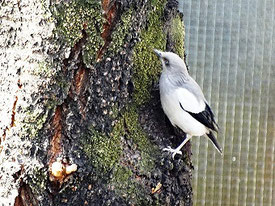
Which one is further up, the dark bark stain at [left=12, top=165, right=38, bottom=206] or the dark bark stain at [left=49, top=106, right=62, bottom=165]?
the dark bark stain at [left=49, top=106, right=62, bottom=165]

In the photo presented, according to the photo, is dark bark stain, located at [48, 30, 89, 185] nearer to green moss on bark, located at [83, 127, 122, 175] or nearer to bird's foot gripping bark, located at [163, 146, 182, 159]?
green moss on bark, located at [83, 127, 122, 175]

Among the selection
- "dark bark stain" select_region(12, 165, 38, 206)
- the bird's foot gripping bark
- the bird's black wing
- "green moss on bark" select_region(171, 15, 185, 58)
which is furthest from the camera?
the bird's black wing

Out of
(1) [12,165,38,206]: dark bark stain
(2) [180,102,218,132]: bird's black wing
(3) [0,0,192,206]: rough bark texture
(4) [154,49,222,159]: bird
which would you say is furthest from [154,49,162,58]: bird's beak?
(1) [12,165,38,206]: dark bark stain

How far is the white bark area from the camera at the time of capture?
0.88m

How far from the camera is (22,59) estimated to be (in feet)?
2.94

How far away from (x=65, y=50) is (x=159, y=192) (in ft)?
0.98

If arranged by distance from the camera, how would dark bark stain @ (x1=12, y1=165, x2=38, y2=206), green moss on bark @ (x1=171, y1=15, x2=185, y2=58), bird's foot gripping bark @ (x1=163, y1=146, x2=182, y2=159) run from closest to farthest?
dark bark stain @ (x1=12, y1=165, x2=38, y2=206), bird's foot gripping bark @ (x1=163, y1=146, x2=182, y2=159), green moss on bark @ (x1=171, y1=15, x2=185, y2=58)

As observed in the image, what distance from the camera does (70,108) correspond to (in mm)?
904

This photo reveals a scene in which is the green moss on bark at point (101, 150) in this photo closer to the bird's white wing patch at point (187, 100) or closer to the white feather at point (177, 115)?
the white feather at point (177, 115)

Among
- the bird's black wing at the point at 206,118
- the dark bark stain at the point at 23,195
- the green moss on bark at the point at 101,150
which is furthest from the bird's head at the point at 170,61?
the dark bark stain at the point at 23,195


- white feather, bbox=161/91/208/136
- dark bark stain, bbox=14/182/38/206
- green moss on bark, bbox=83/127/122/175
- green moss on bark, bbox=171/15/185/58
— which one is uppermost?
green moss on bark, bbox=171/15/185/58

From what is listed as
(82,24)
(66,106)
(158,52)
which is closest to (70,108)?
(66,106)

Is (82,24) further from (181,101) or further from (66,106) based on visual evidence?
(181,101)

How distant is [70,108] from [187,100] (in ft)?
1.24
